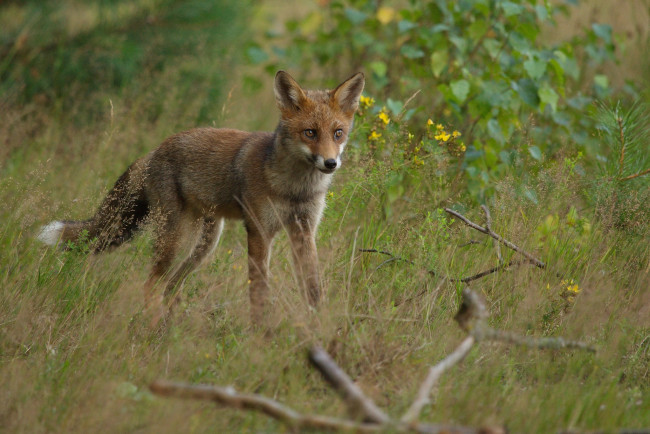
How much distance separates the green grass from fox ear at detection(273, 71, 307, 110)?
678 millimetres

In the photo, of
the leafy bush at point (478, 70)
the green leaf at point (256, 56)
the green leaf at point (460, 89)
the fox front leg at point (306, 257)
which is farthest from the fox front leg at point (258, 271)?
the green leaf at point (256, 56)

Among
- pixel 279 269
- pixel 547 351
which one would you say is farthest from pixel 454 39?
pixel 547 351

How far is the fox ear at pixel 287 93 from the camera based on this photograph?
4922mm

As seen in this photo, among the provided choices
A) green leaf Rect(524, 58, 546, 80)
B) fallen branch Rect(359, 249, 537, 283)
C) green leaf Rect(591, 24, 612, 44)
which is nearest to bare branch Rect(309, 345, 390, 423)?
fallen branch Rect(359, 249, 537, 283)

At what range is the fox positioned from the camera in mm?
4672

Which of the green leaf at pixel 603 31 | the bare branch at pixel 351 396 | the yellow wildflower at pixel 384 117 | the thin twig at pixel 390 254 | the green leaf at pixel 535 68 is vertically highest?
the green leaf at pixel 603 31

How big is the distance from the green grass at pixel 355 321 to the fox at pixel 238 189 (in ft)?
0.49

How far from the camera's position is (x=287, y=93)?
500 cm

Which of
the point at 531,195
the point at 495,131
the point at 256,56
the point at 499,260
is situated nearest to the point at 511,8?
the point at 495,131

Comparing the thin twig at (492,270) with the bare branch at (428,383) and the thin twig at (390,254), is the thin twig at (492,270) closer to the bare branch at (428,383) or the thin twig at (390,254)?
the thin twig at (390,254)

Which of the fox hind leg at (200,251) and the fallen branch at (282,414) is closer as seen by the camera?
the fallen branch at (282,414)

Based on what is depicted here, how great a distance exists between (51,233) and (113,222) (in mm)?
418

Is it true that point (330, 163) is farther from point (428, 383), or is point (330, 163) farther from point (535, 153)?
point (428, 383)

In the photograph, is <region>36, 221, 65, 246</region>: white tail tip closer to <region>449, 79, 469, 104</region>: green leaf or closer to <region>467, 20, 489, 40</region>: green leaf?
<region>449, 79, 469, 104</region>: green leaf
